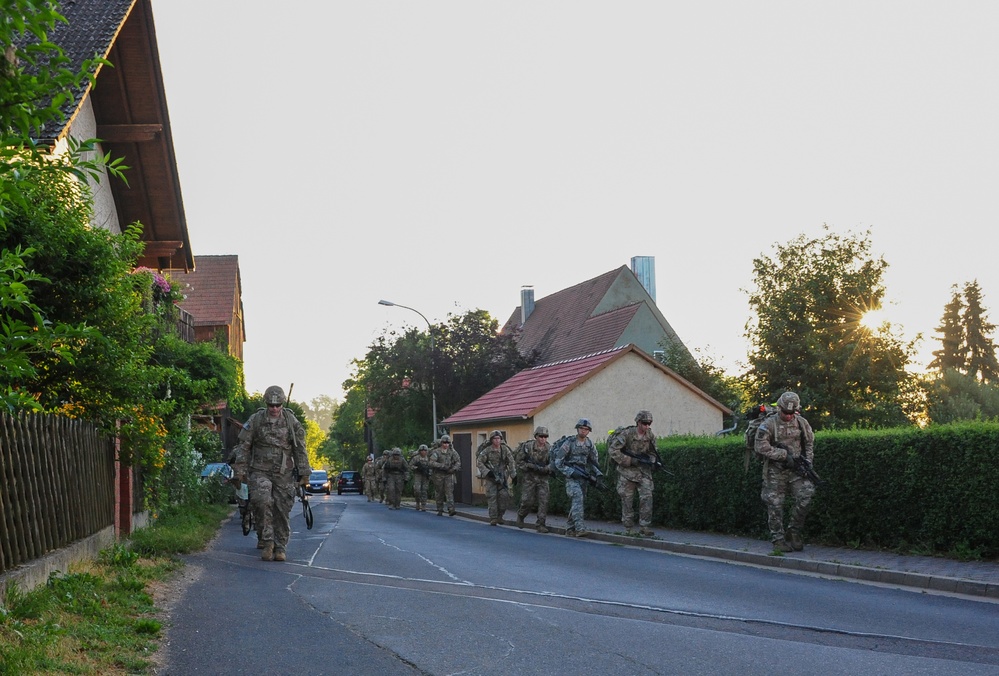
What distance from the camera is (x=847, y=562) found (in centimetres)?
1227

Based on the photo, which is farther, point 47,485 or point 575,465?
point 575,465

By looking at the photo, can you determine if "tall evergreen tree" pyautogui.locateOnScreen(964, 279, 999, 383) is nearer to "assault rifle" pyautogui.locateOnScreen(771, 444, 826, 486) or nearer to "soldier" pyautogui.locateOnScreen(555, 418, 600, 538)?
"soldier" pyautogui.locateOnScreen(555, 418, 600, 538)

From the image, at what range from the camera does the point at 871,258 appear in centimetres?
5122

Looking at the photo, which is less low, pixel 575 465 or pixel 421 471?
pixel 575 465

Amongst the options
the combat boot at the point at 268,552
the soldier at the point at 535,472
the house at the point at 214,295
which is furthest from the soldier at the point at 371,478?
the combat boot at the point at 268,552

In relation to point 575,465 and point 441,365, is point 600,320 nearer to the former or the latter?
point 441,365

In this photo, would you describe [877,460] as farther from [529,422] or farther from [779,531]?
[529,422]

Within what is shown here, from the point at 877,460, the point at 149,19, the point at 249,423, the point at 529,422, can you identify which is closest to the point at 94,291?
the point at 249,423

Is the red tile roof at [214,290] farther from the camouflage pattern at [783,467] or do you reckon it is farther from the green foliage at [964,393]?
the camouflage pattern at [783,467]

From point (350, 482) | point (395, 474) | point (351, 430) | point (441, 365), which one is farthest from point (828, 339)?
point (351, 430)

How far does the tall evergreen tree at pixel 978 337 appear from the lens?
78125 mm

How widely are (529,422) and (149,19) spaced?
17347 mm

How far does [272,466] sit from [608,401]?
2005 cm

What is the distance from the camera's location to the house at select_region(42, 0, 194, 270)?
1628 centimetres
